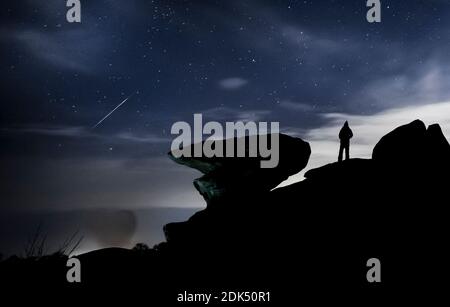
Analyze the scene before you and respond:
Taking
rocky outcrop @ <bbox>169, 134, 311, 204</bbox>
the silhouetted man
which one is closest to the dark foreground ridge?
the silhouetted man

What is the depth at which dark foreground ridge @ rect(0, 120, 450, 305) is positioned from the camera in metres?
14.4

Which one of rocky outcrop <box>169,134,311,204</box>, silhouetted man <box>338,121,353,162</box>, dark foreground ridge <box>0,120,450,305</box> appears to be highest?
silhouetted man <box>338,121,353,162</box>

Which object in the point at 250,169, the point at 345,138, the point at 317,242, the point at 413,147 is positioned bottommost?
the point at 317,242

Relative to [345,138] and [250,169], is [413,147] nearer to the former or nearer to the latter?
[345,138]

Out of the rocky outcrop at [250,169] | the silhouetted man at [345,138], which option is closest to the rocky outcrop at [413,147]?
the silhouetted man at [345,138]

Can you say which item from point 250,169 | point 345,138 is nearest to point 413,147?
point 345,138

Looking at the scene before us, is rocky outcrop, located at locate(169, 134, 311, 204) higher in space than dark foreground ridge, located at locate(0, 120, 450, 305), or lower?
higher

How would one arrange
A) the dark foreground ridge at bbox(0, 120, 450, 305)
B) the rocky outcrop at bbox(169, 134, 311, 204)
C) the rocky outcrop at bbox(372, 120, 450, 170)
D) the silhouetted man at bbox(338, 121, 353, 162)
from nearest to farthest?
1. the dark foreground ridge at bbox(0, 120, 450, 305)
2. the rocky outcrop at bbox(372, 120, 450, 170)
3. the silhouetted man at bbox(338, 121, 353, 162)
4. the rocky outcrop at bbox(169, 134, 311, 204)

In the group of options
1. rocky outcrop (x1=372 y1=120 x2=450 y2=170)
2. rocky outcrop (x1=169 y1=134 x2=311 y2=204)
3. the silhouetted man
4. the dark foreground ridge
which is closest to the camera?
the dark foreground ridge

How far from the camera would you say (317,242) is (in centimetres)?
1566

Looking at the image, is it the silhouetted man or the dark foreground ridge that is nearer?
the dark foreground ridge

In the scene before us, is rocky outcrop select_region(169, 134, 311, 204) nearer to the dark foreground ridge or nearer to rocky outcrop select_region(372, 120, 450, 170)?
the dark foreground ridge

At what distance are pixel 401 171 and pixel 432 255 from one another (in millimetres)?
3617
